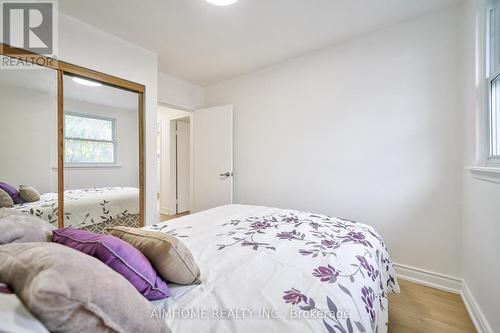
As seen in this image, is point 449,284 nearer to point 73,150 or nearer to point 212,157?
→ point 212,157

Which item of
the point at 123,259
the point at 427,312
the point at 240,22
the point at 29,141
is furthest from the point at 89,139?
the point at 427,312

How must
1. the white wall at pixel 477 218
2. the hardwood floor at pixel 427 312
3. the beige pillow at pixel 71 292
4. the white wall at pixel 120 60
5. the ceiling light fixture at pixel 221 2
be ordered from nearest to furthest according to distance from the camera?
the beige pillow at pixel 71 292, the white wall at pixel 477 218, the hardwood floor at pixel 427 312, the ceiling light fixture at pixel 221 2, the white wall at pixel 120 60

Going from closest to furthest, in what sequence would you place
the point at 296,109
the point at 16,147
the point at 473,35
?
the point at 473,35 < the point at 16,147 < the point at 296,109

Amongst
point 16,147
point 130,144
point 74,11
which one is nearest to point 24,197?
point 16,147

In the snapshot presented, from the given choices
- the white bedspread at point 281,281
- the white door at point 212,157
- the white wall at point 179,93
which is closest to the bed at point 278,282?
the white bedspread at point 281,281

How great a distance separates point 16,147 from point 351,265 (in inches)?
111

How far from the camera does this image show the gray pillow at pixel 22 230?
78cm

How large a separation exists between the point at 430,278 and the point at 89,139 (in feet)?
12.5

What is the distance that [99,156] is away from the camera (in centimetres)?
252

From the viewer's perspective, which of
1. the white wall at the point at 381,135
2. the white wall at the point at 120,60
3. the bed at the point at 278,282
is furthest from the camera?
the white wall at the point at 120,60

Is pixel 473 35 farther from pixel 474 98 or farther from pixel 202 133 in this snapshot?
pixel 202 133

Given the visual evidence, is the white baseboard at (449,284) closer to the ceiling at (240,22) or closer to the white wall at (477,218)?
the white wall at (477,218)

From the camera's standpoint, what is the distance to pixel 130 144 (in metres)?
2.73

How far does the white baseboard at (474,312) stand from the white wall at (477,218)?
3cm
